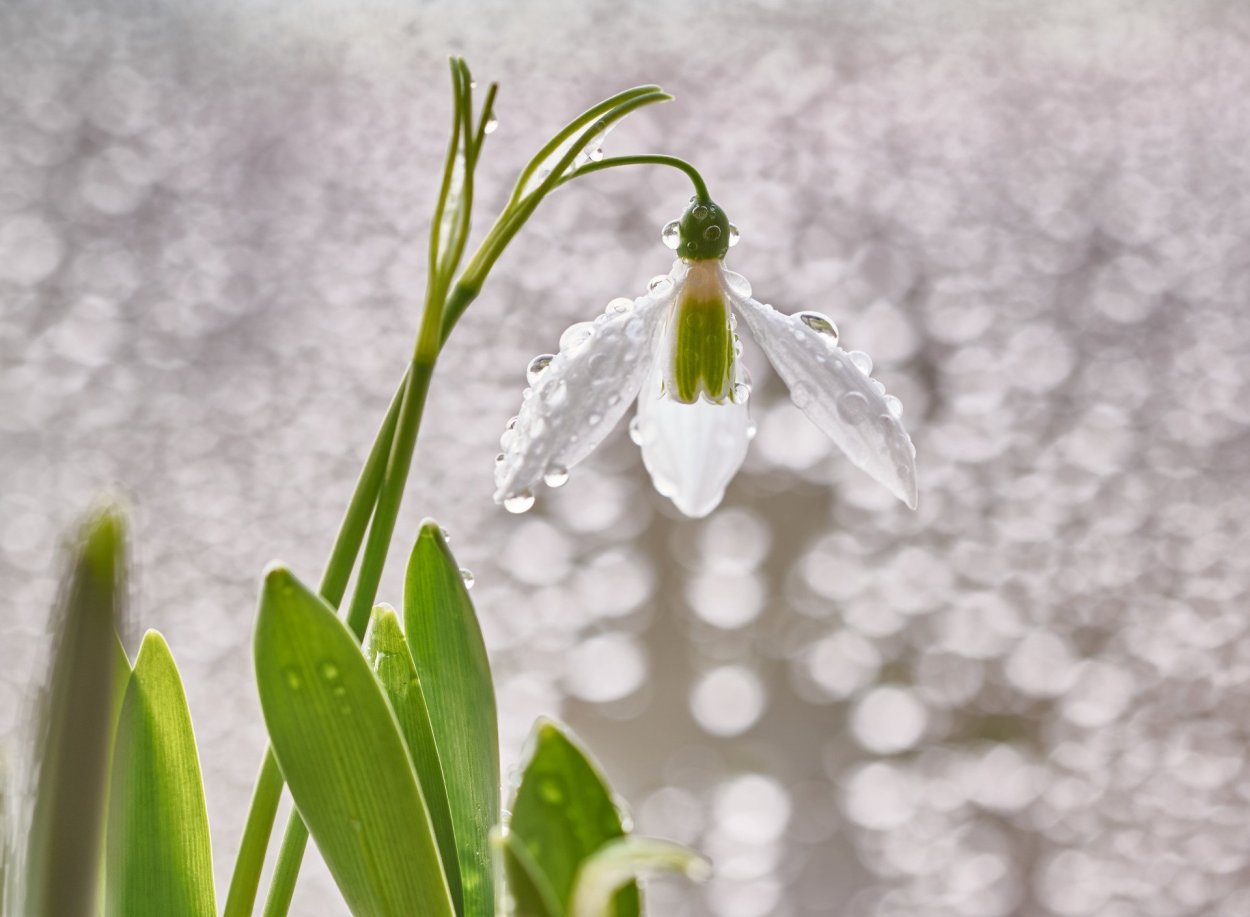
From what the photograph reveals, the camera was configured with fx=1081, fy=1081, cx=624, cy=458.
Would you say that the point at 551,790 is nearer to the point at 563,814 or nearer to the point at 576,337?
the point at 563,814

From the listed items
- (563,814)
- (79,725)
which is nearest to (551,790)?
(563,814)

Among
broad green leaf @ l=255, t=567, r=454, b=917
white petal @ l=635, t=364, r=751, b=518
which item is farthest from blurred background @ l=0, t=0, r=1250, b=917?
broad green leaf @ l=255, t=567, r=454, b=917

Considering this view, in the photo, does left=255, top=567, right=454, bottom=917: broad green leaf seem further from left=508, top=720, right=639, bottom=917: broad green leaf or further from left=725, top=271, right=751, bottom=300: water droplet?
left=725, top=271, right=751, bottom=300: water droplet

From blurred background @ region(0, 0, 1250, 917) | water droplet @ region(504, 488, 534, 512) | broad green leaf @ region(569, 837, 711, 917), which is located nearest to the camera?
broad green leaf @ region(569, 837, 711, 917)

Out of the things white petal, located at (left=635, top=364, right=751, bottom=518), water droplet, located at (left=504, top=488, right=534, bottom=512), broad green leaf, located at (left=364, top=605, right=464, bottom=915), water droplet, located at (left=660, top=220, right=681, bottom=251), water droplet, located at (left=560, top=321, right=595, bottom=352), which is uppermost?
water droplet, located at (left=660, top=220, right=681, bottom=251)

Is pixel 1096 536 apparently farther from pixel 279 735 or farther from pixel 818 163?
pixel 279 735

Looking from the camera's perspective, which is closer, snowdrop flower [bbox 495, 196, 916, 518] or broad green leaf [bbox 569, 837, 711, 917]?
broad green leaf [bbox 569, 837, 711, 917]

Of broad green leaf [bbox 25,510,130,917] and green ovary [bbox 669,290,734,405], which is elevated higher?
green ovary [bbox 669,290,734,405]

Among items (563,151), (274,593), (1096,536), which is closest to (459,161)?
(563,151)

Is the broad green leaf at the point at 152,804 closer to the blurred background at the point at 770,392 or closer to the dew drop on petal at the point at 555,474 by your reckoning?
the dew drop on petal at the point at 555,474
